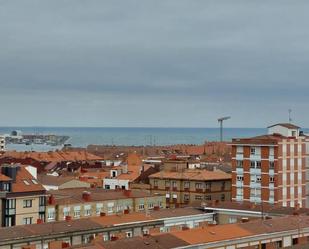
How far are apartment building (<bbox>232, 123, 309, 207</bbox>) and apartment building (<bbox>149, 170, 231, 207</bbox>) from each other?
357 cm

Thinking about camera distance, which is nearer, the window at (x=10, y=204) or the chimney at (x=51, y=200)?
the window at (x=10, y=204)

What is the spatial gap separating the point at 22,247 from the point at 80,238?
599 cm

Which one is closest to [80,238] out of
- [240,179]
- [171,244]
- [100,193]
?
[171,244]

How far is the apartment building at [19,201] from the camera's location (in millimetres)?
71375

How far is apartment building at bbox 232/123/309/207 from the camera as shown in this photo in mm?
88688

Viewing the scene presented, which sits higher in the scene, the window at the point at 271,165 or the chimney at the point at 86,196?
the window at the point at 271,165

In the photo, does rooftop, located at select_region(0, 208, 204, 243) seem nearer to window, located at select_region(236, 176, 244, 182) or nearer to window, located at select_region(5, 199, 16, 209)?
window, located at select_region(5, 199, 16, 209)

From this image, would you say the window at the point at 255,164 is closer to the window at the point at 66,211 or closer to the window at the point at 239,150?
the window at the point at 239,150

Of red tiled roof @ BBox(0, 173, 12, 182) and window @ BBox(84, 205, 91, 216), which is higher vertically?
red tiled roof @ BBox(0, 173, 12, 182)

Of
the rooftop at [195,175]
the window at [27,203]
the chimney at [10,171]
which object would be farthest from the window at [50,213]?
the rooftop at [195,175]

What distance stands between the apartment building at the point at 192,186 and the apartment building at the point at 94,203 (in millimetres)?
7168

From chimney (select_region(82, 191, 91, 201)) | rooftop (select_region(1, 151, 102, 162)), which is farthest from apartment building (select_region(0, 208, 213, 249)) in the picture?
rooftop (select_region(1, 151, 102, 162))

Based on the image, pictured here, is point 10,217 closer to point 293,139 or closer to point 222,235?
point 222,235

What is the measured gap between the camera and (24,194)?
72.9m
